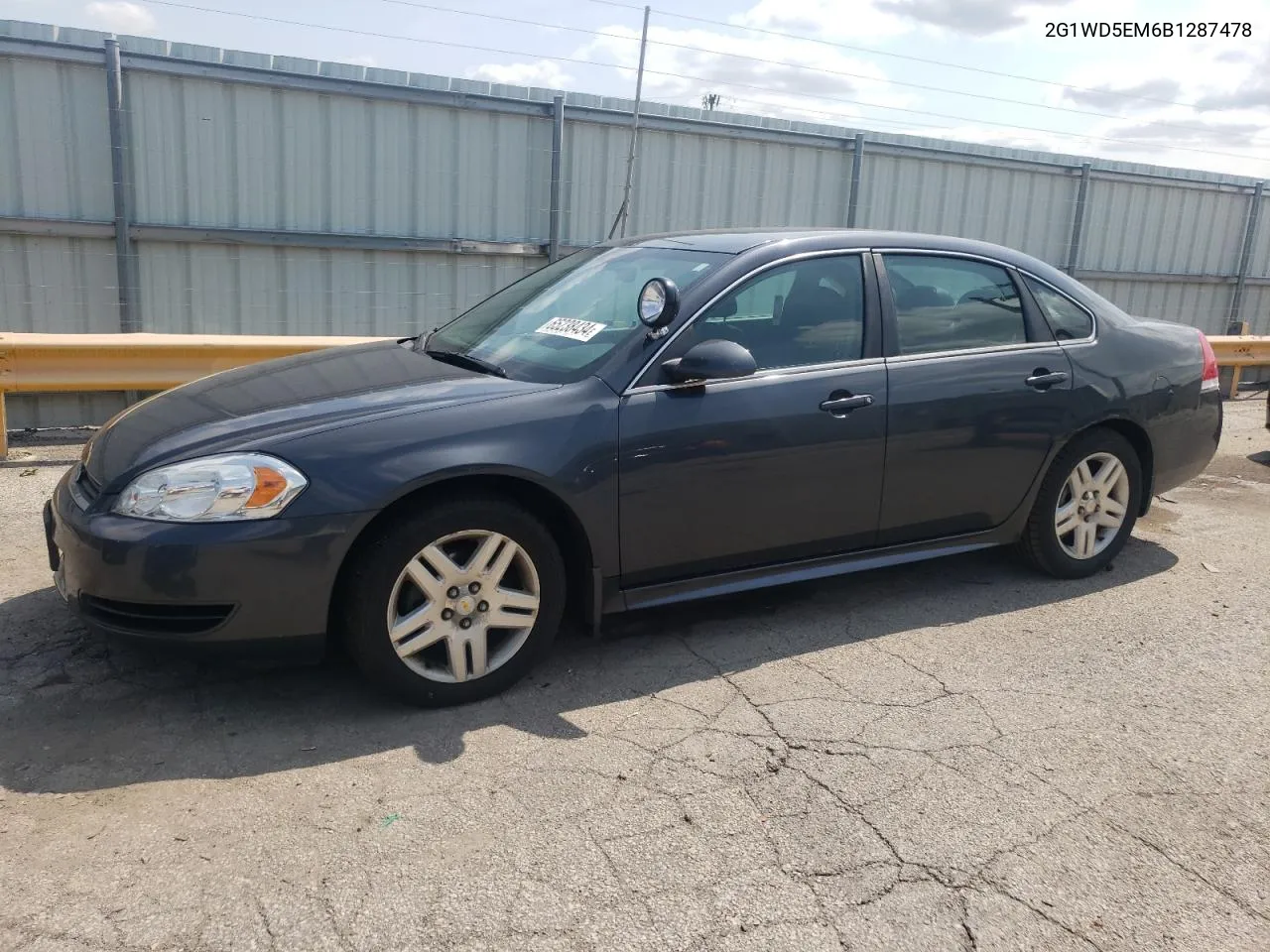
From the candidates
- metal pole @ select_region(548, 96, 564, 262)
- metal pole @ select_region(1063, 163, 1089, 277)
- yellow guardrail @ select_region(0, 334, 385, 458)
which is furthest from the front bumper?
metal pole @ select_region(1063, 163, 1089, 277)

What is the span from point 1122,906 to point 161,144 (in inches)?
327

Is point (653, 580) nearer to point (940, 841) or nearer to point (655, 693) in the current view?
point (655, 693)

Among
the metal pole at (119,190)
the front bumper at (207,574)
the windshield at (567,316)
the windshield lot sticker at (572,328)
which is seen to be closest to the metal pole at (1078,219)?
the windshield at (567,316)

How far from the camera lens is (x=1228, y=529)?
6.07 meters

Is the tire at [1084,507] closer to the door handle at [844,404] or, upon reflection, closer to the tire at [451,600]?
the door handle at [844,404]

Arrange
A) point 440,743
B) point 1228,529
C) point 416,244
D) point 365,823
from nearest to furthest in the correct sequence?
1. point 365,823
2. point 440,743
3. point 1228,529
4. point 416,244

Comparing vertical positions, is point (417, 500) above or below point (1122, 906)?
above

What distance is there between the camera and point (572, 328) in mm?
4133

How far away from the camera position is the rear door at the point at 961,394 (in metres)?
4.32

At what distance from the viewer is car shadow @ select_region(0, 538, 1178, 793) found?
316 centimetres

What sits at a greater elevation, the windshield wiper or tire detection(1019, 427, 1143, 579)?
the windshield wiper

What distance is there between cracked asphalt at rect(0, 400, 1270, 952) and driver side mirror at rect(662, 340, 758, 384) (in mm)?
1078

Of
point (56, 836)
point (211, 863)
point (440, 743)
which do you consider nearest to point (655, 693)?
point (440, 743)

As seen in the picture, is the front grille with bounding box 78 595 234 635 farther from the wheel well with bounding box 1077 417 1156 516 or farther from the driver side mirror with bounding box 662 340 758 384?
the wheel well with bounding box 1077 417 1156 516
